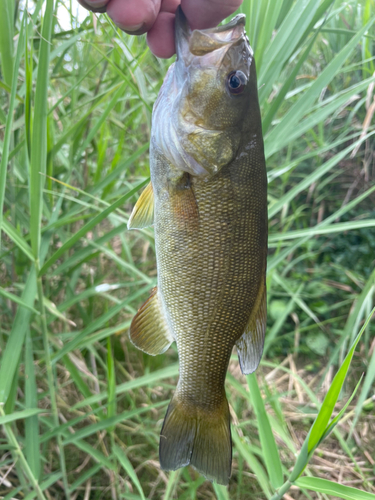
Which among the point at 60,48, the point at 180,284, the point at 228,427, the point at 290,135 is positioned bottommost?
the point at 228,427

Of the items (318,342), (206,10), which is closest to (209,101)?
(206,10)

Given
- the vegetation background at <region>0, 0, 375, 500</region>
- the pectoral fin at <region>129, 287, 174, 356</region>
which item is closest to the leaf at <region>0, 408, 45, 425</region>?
the vegetation background at <region>0, 0, 375, 500</region>

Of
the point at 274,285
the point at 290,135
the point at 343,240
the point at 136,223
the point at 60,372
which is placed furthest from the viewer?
the point at 343,240

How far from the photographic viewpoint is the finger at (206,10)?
0.80 m

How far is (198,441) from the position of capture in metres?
0.84

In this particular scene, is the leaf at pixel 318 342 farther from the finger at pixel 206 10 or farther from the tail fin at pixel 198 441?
Result: the finger at pixel 206 10

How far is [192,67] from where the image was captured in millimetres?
771

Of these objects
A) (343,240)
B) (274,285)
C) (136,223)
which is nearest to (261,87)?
(136,223)

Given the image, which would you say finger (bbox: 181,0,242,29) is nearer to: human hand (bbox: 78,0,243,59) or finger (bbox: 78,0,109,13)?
human hand (bbox: 78,0,243,59)

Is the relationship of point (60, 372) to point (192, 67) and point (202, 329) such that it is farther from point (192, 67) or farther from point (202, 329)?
point (192, 67)

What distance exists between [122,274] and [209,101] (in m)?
1.22

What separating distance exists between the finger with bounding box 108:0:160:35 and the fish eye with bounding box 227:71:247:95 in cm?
22

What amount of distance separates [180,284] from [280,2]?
0.72m

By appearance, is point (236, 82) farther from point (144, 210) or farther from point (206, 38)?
point (144, 210)
